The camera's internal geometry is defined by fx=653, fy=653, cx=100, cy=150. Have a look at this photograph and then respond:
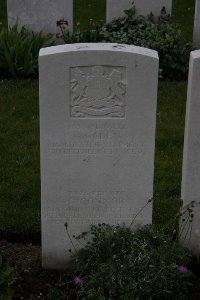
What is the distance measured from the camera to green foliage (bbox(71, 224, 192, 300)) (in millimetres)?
4227

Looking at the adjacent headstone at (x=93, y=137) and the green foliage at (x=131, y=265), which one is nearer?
the green foliage at (x=131, y=265)

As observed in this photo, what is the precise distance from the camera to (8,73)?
8984mm

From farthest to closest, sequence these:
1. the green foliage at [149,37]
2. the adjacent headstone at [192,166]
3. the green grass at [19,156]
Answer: the green foliage at [149,37] → the green grass at [19,156] → the adjacent headstone at [192,166]

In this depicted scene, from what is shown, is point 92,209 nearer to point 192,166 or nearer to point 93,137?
point 93,137

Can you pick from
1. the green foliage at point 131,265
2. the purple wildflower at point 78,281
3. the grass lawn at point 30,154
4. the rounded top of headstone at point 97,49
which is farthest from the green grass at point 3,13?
the purple wildflower at point 78,281

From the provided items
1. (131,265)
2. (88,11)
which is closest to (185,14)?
(88,11)

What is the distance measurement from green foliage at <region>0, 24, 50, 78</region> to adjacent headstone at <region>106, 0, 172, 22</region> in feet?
4.58

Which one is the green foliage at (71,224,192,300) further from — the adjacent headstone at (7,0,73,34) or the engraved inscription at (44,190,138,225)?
the adjacent headstone at (7,0,73,34)

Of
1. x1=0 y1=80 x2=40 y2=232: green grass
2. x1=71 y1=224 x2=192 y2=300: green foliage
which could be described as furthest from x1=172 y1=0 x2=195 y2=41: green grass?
x1=71 y1=224 x2=192 y2=300: green foliage

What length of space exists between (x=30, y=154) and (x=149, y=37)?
3346 mm

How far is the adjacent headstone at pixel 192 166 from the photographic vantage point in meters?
4.57

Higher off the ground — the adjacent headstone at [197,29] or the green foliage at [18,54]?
the adjacent headstone at [197,29]

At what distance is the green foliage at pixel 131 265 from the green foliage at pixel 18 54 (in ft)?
14.5

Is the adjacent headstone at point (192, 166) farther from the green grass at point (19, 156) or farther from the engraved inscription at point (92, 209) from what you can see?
the green grass at point (19, 156)
